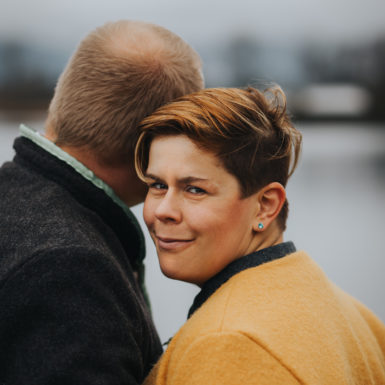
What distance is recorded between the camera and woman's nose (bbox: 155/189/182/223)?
131 cm

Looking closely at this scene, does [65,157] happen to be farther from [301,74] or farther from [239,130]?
[301,74]

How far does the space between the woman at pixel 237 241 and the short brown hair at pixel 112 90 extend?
0.27 feet

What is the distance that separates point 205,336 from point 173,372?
116 mm

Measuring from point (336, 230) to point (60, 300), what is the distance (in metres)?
5.60

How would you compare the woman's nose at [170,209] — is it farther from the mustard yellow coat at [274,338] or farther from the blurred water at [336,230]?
the blurred water at [336,230]

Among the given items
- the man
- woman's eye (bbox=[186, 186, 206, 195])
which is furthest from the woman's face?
the man

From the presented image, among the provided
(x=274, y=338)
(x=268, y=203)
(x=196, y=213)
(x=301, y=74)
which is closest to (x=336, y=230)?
(x=268, y=203)

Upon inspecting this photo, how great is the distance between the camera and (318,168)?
13.0 metres

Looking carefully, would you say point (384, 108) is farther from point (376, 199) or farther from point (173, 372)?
point (173, 372)

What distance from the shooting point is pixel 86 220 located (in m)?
1.35

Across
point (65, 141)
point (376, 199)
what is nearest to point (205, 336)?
point (65, 141)

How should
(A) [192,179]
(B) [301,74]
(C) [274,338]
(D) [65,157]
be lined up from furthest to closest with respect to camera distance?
(B) [301,74], (D) [65,157], (A) [192,179], (C) [274,338]

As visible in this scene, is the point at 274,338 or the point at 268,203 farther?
the point at 268,203

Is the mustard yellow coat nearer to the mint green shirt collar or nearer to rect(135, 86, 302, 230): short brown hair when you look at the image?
rect(135, 86, 302, 230): short brown hair
